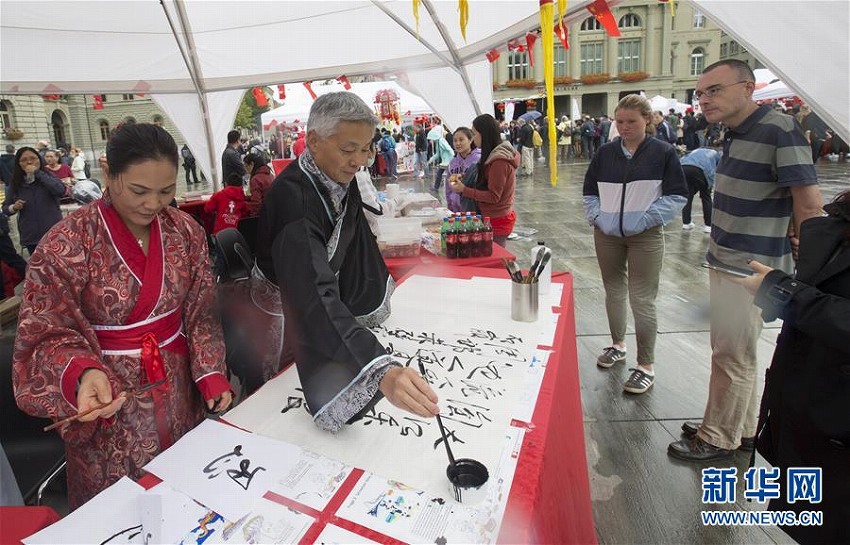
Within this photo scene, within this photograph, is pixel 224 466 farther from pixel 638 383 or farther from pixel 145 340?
pixel 638 383

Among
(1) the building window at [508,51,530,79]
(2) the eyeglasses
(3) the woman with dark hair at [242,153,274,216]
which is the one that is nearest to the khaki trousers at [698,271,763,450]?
(2) the eyeglasses

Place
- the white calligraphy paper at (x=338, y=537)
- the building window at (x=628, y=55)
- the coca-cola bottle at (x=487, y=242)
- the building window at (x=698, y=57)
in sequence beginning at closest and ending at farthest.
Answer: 1. the white calligraphy paper at (x=338, y=537)
2. the coca-cola bottle at (x=487, y=242)
3. the building window at (x=628, y=55)
4. the building window at (x=698, y=57)

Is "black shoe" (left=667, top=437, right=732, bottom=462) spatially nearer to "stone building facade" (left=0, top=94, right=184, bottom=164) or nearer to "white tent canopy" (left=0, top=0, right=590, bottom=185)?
"white tent canopy" (left=0, top=0, right=590, bottom=185)

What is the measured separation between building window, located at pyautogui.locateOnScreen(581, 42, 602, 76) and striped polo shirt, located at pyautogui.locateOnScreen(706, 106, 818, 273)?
137 feet

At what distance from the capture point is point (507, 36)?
489 cm

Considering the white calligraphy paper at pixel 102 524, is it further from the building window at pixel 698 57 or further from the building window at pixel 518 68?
the building window at pixel 698 57

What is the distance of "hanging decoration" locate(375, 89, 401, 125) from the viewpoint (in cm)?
1307

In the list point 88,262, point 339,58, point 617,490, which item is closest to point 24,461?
point 88,262

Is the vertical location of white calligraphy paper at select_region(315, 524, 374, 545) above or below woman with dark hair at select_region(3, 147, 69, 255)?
below

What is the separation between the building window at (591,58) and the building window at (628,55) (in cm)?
151

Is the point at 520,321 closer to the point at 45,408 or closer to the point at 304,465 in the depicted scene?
the point at 304,465

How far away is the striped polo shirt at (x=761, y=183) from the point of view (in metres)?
1.94

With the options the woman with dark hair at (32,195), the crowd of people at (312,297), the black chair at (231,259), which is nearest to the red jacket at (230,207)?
the woman with dark hair at (32,195)

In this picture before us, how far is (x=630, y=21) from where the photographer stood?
37.8 metres
